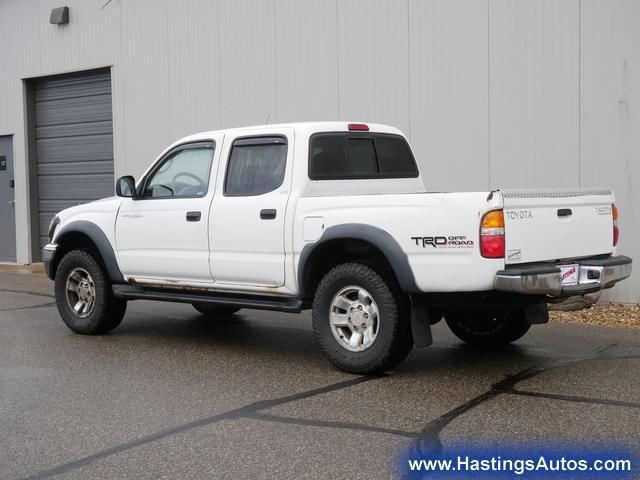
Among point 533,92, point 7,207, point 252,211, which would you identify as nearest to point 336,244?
point 252,211

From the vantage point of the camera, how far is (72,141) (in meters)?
16.8

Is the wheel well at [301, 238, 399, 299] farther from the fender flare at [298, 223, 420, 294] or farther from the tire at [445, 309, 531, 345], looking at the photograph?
the tire at [445, 309, 531, 345]

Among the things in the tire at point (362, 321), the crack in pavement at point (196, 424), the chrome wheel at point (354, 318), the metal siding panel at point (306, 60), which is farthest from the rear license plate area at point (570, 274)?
the metal siding panel at point (306, 60)

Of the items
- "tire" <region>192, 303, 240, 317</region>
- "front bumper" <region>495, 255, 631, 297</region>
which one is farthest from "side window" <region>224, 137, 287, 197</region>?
"tire" <region>192, 303, 240, 317</region>

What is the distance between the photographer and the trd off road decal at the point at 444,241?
614cm

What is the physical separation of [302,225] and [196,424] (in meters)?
2.09

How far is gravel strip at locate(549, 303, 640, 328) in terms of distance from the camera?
946 centimetres

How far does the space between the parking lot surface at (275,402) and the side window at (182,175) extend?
1.41 meters

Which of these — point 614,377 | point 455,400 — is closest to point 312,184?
point 455,400

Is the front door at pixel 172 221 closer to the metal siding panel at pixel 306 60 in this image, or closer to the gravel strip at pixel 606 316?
the gravel strip at pixel 606 316

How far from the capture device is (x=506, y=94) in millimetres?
10914

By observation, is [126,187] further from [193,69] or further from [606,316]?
[193,69]

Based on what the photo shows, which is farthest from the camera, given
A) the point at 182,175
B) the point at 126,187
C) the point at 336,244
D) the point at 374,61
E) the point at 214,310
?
the point at 374,61

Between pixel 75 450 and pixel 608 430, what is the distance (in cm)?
302
